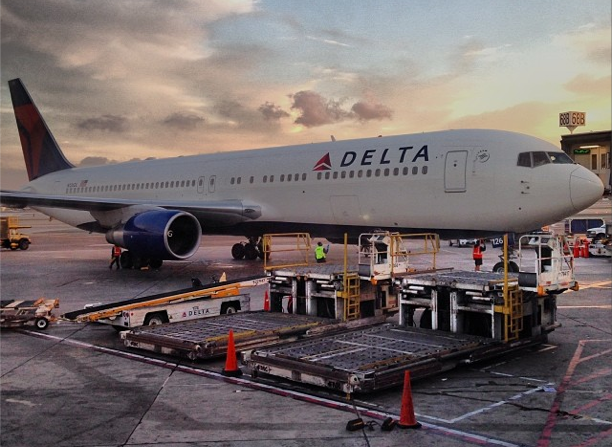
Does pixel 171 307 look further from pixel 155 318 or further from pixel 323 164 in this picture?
pixel 323 164

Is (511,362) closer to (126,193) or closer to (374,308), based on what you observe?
(374,308)

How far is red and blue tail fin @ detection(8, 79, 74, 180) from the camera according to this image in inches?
1268

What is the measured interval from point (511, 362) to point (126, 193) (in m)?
20.7

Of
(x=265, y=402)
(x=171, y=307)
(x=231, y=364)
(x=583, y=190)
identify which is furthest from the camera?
(x=583, y=190)

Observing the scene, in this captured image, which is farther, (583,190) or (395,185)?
(395,185)

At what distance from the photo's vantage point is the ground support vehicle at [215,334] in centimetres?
902

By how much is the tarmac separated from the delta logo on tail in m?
9.64

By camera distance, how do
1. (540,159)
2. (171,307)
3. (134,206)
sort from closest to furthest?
(171,307) < (540,159) < (134,206)

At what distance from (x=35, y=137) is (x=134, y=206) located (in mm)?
15650

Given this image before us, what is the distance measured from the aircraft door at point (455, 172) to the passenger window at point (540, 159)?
1656 mm

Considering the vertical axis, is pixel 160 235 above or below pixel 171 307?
above

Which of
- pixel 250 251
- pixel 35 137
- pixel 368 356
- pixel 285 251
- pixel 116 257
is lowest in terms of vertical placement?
pixel 368 356

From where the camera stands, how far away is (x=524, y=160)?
15.3 m

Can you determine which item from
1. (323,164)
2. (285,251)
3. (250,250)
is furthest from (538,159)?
(250,250)
